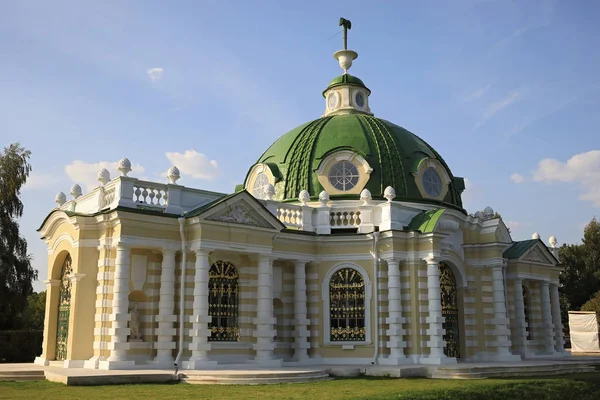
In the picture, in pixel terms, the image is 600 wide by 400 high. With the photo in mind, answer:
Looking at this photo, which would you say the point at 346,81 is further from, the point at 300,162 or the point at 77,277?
the point at 77,277

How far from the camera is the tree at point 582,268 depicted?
51.8 m

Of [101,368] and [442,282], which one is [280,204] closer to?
[442,282]

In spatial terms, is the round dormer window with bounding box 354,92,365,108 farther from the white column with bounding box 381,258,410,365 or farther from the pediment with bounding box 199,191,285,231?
the pediment with bounding box 199,191,285,231

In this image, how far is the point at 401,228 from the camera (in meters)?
23.8

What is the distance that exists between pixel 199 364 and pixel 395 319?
7334 mm

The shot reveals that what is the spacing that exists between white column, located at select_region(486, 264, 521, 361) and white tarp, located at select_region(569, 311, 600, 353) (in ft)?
58.4

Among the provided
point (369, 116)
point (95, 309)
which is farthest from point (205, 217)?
point (369, 116)

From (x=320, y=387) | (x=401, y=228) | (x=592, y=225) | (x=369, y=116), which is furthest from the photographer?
(x=592, y=225)

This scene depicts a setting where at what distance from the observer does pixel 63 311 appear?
70.2ft

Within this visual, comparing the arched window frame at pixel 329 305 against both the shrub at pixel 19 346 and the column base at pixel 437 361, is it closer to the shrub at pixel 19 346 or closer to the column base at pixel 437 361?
the column base at pixel 437 361

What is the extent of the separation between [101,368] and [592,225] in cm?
4673

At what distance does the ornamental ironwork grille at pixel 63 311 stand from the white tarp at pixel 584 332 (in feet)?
104

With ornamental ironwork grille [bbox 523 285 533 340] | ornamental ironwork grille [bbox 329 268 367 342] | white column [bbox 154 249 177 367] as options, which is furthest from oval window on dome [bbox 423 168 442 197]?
white column [bbox 154 249 177 367]

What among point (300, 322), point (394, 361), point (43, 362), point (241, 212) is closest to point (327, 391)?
point (394, 361)
